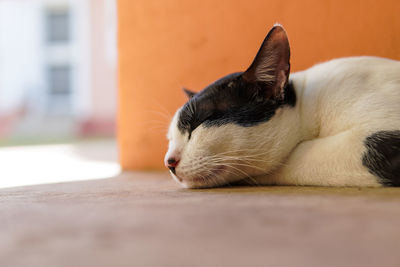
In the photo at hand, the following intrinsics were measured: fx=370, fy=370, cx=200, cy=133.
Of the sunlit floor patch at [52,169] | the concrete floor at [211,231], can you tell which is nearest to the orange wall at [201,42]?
the sunlit floor patch at [52,169]

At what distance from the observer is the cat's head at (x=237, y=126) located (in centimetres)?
103

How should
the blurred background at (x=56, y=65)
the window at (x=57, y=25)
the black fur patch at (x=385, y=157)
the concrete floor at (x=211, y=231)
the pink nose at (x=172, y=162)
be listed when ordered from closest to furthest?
the concrete floor at (x=211, y=231)
the black fur patch at (x=385, y=157)
the pink nose at (x=172, y=162)
the blurred background at (x=56, y=65)
the window at (x=57, y=25)

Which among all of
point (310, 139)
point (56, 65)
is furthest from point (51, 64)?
point (310, 139)

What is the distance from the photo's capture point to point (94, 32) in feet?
23.1

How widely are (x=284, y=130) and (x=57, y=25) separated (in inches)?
293

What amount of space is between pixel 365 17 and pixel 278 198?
3.82 ft

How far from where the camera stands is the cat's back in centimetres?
102

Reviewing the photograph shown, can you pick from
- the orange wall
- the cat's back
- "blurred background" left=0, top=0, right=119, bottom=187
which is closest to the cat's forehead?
the cat's back

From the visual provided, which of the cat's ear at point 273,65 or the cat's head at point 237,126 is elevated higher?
the cat's ear at point 273,65

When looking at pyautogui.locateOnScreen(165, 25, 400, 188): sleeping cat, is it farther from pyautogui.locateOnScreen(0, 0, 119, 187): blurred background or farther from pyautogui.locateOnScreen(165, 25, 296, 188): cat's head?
pyautogui.locateOnScreen(0, 0, 119, 187): blurred background

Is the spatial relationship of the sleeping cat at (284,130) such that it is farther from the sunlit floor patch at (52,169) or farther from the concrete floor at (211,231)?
the sunlit floor patch at (52,169)

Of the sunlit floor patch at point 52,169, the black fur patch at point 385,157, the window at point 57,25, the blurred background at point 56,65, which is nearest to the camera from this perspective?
the black fur patch at point 385,157

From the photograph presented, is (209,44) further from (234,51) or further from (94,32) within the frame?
(94,32)

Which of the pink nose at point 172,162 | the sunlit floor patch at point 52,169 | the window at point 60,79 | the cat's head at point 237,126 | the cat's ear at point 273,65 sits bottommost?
→ the sunlit floor patch at point 52,169
